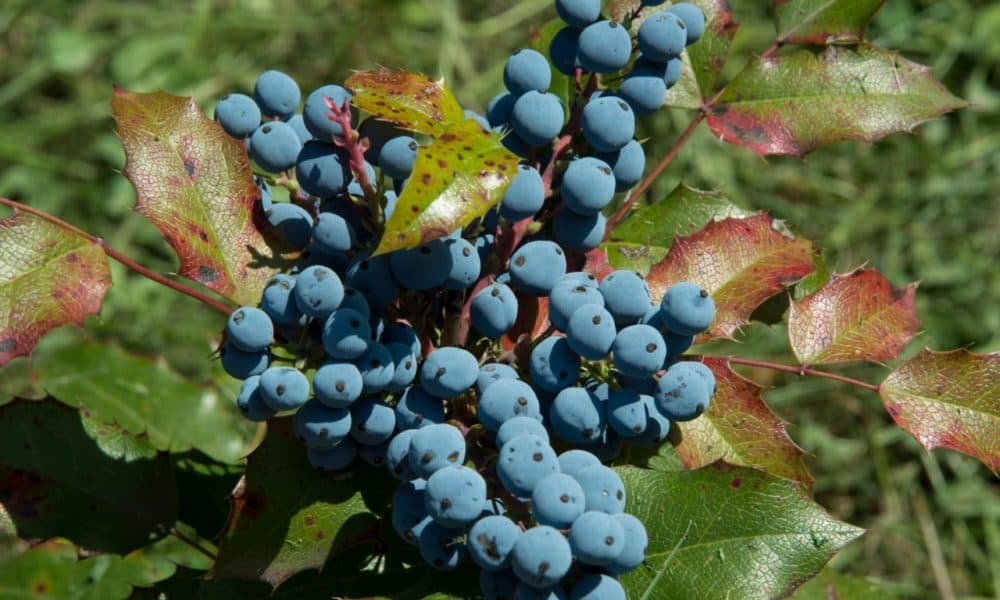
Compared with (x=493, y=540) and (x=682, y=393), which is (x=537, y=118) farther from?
(x=493, y=540)

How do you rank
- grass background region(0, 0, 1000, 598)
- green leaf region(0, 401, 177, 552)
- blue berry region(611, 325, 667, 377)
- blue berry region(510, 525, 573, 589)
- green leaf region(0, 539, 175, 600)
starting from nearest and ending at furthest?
blue berry region(510, 525, 573, 589)
blue berry region(611, 325, 667, 377)
green leaf region(0, 401, 177, 552)
green leaf region(0, 539, 175, 600)
grass background region(0, 0, 1000, 598)

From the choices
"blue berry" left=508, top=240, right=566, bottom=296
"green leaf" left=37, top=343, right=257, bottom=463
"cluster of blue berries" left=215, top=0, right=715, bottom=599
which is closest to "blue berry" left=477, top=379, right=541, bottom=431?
"cluster of blue berries" left=215, top=0, right=715, bottom=599

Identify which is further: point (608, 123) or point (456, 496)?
point (608, 123)

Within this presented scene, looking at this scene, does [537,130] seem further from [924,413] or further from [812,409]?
[812,409]

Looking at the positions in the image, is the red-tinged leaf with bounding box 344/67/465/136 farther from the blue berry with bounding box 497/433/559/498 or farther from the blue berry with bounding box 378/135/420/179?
the blue berry with bounding box 497/433/559/498

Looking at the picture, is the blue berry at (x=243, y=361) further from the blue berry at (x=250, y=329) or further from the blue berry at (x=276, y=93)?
the blue berry at (x=276, y=93)

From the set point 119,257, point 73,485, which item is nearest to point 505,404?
point 119,257
